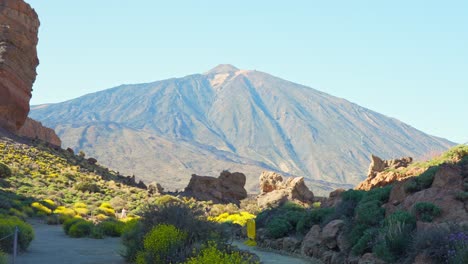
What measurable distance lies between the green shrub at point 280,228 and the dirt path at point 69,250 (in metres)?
7.23

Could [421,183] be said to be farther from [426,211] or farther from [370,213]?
[426,211]

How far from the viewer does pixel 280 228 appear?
91.0ft

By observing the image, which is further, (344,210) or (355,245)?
(344,210)

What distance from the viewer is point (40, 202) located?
3797 centimetres

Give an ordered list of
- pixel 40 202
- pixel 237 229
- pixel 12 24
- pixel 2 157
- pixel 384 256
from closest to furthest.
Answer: pixel 384 256, pixel 237 229, pixel 40 202, pixel 2 157, pixel 12 24

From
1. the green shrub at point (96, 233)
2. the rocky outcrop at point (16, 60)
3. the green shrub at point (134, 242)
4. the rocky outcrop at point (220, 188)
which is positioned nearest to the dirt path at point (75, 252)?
the green shrub at point (96, 233)

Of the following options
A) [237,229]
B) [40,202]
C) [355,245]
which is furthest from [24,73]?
[355,245]

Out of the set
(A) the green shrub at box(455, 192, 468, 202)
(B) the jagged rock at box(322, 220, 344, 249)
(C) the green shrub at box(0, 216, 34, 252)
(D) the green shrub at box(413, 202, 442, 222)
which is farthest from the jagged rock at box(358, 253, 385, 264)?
(C) the green shrub at box(0, 216, 34, 252)

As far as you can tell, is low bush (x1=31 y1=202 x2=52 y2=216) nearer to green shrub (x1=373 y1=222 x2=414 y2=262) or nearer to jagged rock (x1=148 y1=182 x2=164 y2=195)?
jagged rock (x1=148 y1=182 x2=164 y2=195)

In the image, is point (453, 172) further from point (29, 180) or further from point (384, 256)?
point (29, 180)

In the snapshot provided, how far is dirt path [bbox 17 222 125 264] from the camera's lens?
18.1m

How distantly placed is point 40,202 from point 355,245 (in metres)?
24.9

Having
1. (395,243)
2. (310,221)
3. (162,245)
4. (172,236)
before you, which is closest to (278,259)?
(310,221)

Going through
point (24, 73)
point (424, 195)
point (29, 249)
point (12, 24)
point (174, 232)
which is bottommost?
point (29, 249)
